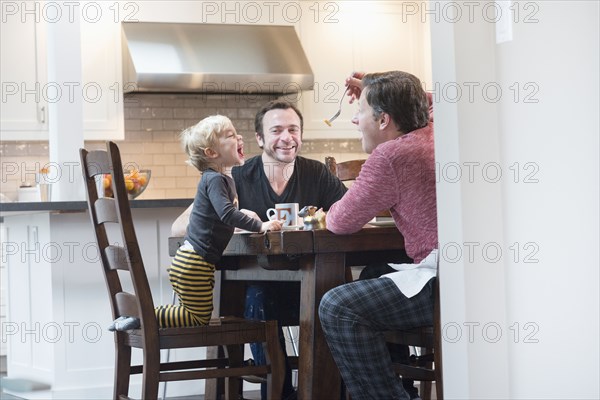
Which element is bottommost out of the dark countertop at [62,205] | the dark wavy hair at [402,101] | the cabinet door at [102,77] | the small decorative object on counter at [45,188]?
the dark countertop at [62,205]

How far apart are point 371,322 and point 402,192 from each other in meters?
0.38

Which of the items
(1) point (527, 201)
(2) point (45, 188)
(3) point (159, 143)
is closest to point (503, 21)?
(1) point (527, 201)

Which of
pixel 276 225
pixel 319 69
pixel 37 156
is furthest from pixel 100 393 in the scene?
pixel 319 69

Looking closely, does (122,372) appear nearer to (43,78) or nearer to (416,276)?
(416,276)

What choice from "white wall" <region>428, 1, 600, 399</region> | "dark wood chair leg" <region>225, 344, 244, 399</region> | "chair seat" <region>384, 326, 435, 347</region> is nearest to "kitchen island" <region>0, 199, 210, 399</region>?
"dark wood chair leg" <region>225, 344, 244, 399</region>

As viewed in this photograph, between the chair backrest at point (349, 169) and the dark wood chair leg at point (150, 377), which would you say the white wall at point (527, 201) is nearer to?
the dark wood chair leg at point (150, 377)

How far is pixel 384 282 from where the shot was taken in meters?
2.77

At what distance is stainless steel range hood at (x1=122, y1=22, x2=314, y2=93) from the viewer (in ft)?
20.3

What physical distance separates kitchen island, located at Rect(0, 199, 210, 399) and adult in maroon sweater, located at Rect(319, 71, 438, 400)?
1727 mm

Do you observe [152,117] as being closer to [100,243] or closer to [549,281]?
[100,243]

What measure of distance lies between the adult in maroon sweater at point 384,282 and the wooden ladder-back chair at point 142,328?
333 millimetres

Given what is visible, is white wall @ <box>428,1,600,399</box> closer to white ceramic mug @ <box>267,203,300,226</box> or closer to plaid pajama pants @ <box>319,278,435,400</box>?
plaid pajama pants @ <box>319,278,435,400</box>

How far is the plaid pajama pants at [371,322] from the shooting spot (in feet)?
9.00

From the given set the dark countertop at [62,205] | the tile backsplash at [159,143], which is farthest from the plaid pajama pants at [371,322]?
the tile backsplash at [159,143]
